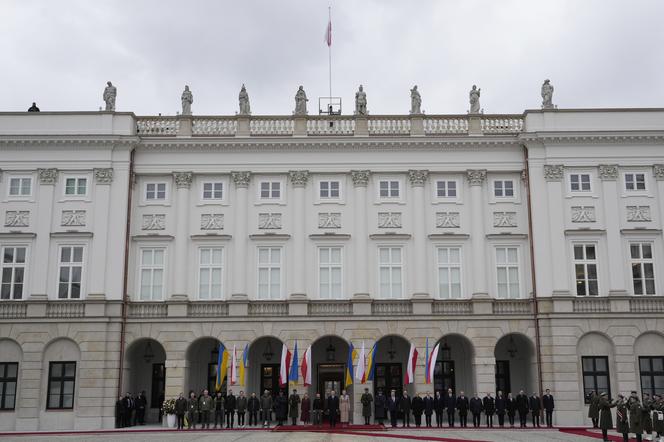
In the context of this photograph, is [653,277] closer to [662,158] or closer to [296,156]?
[662,158]

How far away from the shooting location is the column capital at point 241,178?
128 feet

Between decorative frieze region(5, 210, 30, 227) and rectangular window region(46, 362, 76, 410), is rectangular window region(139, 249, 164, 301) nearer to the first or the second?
rectangular window region(46, 362, 76, 410)

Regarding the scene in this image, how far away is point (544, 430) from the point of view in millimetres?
32938

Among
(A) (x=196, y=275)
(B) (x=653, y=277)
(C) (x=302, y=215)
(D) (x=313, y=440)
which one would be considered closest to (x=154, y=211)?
(A) (x=196, y=275)

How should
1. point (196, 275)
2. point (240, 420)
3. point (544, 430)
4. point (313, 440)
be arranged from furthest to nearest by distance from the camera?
1. point (196, 275)
2. point (240, 420)
3. point (544, 430)
4. point (313, 440)

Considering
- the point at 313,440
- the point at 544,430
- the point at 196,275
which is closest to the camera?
the point at 313,440

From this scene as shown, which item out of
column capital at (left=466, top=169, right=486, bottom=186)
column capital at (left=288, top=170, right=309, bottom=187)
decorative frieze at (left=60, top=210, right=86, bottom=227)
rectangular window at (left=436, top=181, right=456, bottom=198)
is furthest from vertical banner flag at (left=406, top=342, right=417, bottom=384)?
decorative frieze at (left=60, top=210, right=86, bottom=227)

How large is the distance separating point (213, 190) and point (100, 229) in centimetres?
563

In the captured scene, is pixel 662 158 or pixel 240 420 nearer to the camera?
pixel 240 420

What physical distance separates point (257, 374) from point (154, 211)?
935 cm

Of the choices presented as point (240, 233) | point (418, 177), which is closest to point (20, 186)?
point (240, 233)

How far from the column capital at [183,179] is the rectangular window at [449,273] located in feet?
40.9

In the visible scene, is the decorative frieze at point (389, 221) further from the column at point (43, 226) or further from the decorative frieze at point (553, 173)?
the column at point (43, 226)

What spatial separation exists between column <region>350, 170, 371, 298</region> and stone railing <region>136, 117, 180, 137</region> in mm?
9076
